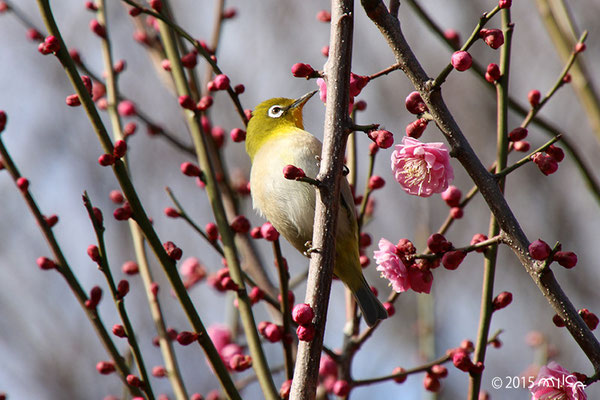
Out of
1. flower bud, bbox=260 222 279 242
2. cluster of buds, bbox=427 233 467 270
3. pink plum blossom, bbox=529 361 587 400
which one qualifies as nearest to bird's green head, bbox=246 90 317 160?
flower bud, bbox=260 222 279 242

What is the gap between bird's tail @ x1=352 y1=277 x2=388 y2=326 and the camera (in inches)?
108

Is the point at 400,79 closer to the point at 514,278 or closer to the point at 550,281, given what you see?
the point at 514,278

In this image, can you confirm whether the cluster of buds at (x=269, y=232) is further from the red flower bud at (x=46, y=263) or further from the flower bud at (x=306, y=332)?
the red flower bud at (x=46, y=263)

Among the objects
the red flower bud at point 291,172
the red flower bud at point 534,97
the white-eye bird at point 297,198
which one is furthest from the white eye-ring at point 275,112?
the red flower bud at point 291,172

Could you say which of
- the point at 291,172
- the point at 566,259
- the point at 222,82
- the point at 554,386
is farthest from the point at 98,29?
the point at 554,386

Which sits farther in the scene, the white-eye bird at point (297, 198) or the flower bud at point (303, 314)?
the white-eye bird at point (297, 198)

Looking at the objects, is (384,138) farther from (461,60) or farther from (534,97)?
(534,97)

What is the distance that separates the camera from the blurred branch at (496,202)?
1722mm

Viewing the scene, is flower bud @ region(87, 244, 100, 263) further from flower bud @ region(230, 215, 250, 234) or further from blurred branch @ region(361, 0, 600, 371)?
blurred branch @ region(361, 0, 600, 371)

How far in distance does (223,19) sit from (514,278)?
6.53 metres

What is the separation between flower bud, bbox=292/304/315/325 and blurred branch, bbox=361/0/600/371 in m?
0.56

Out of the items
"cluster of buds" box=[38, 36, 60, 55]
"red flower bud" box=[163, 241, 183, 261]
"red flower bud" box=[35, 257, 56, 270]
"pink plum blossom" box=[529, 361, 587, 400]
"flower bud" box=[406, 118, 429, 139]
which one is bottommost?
"pink plum blossom" box=[529, 361, 587, 400]

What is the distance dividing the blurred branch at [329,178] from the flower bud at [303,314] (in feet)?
0.12

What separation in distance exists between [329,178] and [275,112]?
2.14m
